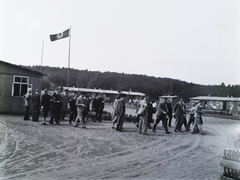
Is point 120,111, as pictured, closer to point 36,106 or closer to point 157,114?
point 157,114

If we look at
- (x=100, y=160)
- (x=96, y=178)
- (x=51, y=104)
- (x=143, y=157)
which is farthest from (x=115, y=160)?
(x=51, y=104)

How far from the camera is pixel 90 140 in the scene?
839 cm

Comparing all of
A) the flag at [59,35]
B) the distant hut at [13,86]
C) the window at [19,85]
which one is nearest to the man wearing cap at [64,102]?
the distant hut at [13,86]

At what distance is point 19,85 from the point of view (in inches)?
621

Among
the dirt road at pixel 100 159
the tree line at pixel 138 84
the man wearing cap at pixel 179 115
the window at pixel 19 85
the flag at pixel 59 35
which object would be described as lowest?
the dirt road at pixel 100 159

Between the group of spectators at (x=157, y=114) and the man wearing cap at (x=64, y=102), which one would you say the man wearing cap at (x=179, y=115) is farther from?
the man wearing cap at (x=64, y=102)

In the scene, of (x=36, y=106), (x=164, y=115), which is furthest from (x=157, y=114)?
(x=36, y=106)

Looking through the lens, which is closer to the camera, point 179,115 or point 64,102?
point 179,115

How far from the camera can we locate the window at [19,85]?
15641mm

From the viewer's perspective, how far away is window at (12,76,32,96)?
51.3 ft

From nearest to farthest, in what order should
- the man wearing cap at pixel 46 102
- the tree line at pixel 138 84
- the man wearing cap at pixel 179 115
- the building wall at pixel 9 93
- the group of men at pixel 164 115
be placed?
1. the group of men at pixel 164 115
2. the man wearing cap at pixel 46 102
3. the man wearing cap at pixel 179 115
4. the building wall at pixel 9 93
5. the tree line at pixel 138 84

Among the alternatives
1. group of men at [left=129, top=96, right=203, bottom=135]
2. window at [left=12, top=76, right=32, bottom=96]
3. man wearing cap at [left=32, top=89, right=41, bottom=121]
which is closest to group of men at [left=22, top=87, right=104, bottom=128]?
man wearing cap at [left=32, top=89, right=41, bottom=121]

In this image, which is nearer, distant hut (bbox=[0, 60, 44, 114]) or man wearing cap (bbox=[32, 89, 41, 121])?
man wearing cap (bbox=[32, 89, 41, 121])

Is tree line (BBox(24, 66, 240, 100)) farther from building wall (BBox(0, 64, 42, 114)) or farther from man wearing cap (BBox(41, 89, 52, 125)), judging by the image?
man wearing cap (BBox(41, 89, 52, 125))
